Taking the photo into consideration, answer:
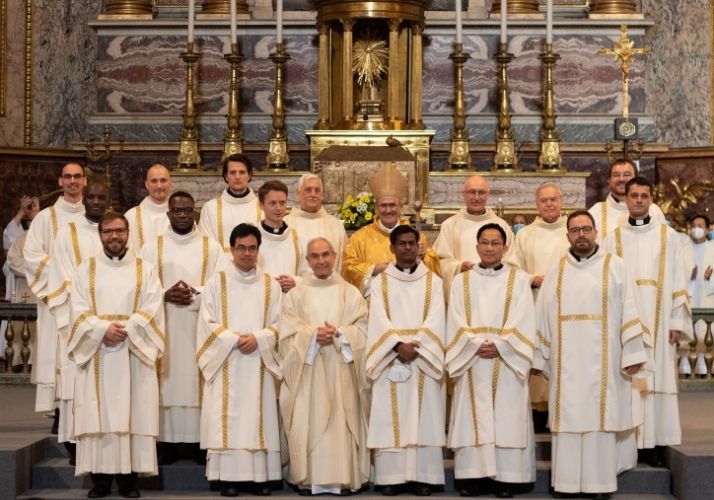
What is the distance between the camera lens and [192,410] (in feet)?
32.3

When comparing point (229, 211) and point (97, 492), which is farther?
point (229, 211)

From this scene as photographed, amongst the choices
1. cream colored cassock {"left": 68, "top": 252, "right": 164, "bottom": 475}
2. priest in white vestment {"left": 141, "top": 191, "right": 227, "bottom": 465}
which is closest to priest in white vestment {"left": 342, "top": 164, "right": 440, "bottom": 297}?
priest in white vestment {"left": 141, "top": 191, "right": 227, "bottom": 465}

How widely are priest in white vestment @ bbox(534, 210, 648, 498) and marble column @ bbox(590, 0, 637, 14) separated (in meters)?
6.62

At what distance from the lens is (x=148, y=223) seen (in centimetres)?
1043

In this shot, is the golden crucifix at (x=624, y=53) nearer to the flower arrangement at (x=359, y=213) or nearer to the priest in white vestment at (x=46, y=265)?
the flower arrangement at (x=359, y=213)

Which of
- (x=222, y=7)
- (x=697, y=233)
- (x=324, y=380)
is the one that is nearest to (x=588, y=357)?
(x=324, y=380)

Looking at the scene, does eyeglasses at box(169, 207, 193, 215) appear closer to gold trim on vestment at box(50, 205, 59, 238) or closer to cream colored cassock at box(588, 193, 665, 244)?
gold trim on vestment at box(50, 205, 59, 238)

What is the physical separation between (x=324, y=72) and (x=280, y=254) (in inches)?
179

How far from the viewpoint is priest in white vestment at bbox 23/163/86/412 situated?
33.7ft

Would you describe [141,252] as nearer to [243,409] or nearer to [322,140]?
[243,409]

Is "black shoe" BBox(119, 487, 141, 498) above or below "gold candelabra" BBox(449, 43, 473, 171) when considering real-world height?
below

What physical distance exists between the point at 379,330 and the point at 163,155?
21.5ft

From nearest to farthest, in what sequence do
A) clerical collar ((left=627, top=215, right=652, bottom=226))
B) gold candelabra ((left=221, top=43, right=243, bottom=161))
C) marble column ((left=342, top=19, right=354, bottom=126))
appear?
clerical collar ((left=627, top=215, right=652, bottom=226))
marble column ((left=342, top=19, right=354, bottom=126))
gold candelabra ((left=221, top=43, right=243, bottom=161))

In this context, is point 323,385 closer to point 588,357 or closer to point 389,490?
point 389,490
